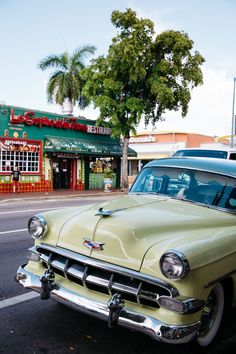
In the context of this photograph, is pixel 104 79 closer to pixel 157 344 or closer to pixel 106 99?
pixel 106 99

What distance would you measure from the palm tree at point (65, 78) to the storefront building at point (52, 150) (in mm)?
3535

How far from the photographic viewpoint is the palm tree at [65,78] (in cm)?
3000

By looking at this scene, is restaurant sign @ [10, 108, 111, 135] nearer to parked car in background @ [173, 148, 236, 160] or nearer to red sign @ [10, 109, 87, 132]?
red sign @ [10, 109, 87, 132]

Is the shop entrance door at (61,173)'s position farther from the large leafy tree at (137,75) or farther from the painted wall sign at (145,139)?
the painted wall sign at (145,139)

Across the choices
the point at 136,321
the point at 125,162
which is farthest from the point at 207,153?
the point at 125,162

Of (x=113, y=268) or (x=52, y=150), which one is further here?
(x=52, y=150)

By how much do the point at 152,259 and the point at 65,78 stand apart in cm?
2831

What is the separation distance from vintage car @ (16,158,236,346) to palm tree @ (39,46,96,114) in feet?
87.0

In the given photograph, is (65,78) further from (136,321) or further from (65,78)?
(136,321)

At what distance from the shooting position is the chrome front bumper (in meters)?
3.00

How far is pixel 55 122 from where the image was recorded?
25281mm

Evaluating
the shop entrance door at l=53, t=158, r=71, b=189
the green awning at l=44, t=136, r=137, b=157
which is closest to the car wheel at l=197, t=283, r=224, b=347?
the green awning at l=44, t=136, r=137, b=157

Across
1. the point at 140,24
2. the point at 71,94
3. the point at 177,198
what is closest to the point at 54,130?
the point at 71,94

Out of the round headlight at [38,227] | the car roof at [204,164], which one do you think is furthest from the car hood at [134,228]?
the car roof at [204,164]
